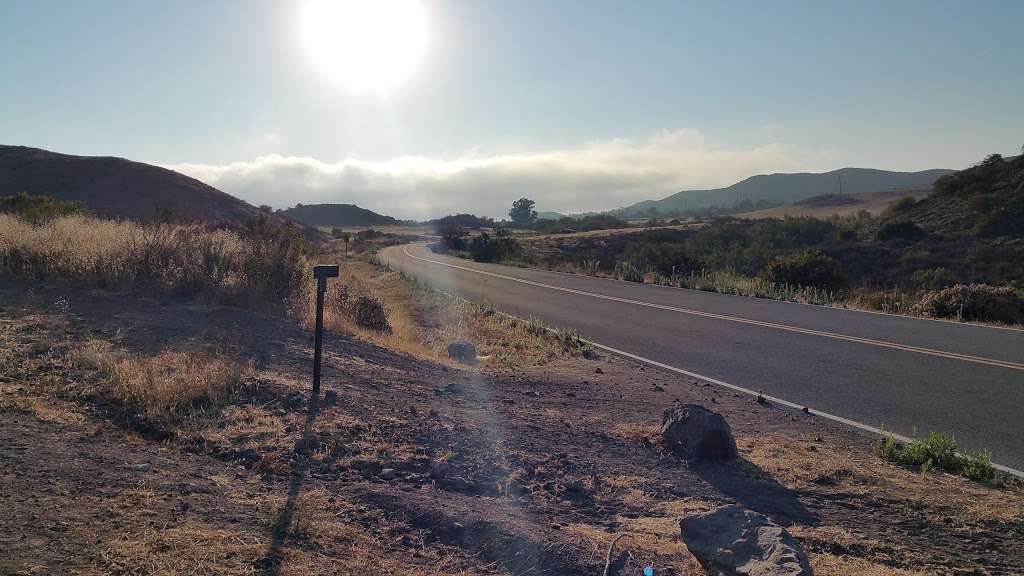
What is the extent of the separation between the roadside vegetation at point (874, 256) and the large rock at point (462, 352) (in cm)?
1093

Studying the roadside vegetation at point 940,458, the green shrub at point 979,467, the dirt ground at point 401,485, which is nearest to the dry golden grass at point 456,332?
the dirt ground at point 401,485

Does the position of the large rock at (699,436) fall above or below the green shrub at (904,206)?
below

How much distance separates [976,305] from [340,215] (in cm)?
16486

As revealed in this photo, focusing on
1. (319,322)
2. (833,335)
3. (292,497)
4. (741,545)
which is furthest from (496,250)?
(741,545)

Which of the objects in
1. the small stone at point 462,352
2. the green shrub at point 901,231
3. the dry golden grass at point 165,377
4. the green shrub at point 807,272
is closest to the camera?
the dry golden grass at point 165,377

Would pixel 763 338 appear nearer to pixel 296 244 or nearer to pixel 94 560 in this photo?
pixel 296 244

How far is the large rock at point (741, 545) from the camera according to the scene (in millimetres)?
3234

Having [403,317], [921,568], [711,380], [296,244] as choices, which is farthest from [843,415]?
[296,244]

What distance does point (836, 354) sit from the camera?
10656 millimetres

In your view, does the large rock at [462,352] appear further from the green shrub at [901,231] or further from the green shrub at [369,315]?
the green shrub at [901,231]

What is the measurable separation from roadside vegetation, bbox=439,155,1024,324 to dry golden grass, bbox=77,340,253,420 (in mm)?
14718

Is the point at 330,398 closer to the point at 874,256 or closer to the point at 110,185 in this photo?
the point at 874,256

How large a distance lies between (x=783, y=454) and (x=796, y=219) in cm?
4329

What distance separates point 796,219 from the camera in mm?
45312
